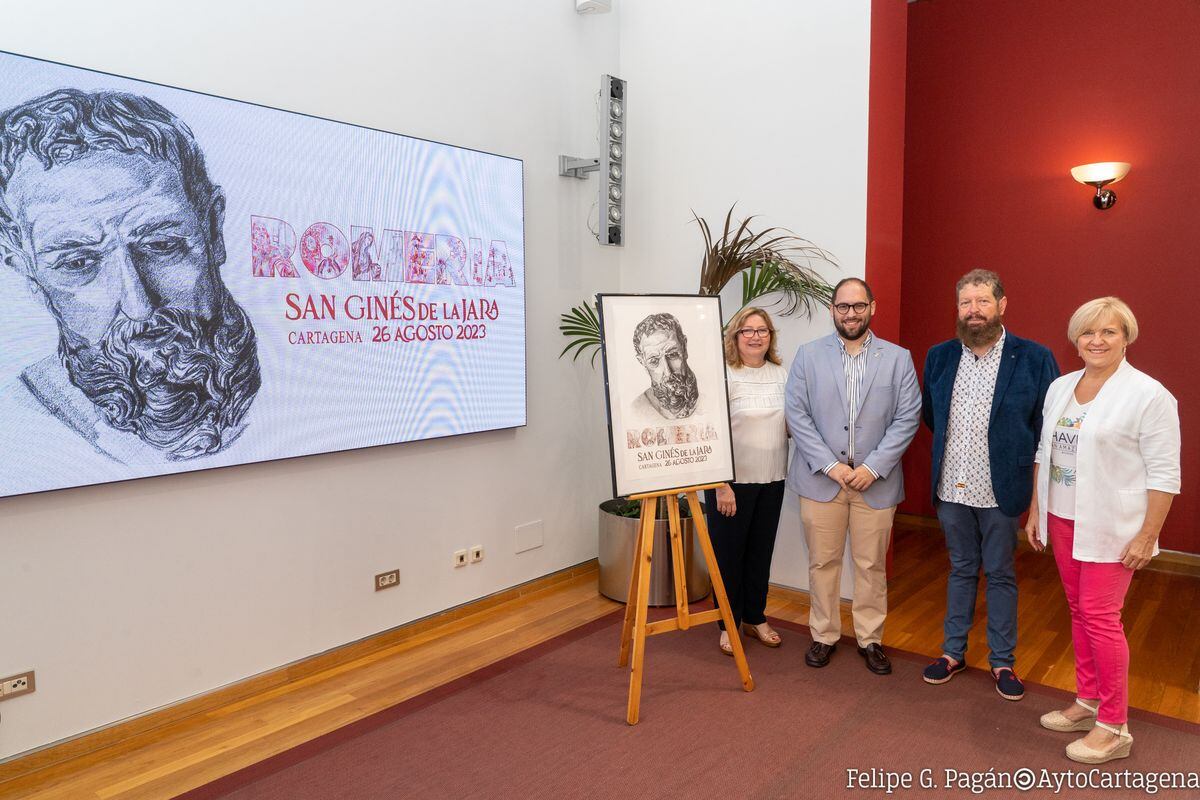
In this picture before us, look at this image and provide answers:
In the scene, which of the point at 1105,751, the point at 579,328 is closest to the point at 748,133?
the point at 579,328

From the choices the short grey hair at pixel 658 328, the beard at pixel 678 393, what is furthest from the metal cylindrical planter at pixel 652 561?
the short grey hair at pixel 658 328

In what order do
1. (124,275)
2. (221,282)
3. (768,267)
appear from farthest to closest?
1. (768,267)
2. (221,282)
3. (124,275)

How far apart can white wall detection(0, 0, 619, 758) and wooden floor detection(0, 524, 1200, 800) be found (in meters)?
0.14

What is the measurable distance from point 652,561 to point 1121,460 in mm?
2183

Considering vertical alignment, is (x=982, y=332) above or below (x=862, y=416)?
above

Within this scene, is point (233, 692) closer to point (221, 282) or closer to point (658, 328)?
point (221, 282)

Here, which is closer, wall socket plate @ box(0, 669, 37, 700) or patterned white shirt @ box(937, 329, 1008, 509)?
wall socket plate @ box(0, 669, 37, 700)

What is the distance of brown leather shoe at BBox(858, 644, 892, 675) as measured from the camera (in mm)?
3250

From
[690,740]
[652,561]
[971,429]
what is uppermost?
[971,429]

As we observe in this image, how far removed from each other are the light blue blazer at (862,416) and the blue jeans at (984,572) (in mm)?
268

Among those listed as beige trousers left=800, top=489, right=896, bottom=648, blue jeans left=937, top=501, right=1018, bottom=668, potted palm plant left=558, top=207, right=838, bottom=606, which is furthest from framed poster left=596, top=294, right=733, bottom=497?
blue jeans left=937, top=501, right=1018, bottom=668

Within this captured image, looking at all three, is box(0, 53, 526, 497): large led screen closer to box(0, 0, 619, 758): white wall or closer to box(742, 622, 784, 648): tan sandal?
box(0, 0, 619, 758): white wall

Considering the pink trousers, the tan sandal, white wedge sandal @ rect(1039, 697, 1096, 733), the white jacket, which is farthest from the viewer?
the tan sandal

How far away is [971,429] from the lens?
3043 mm
